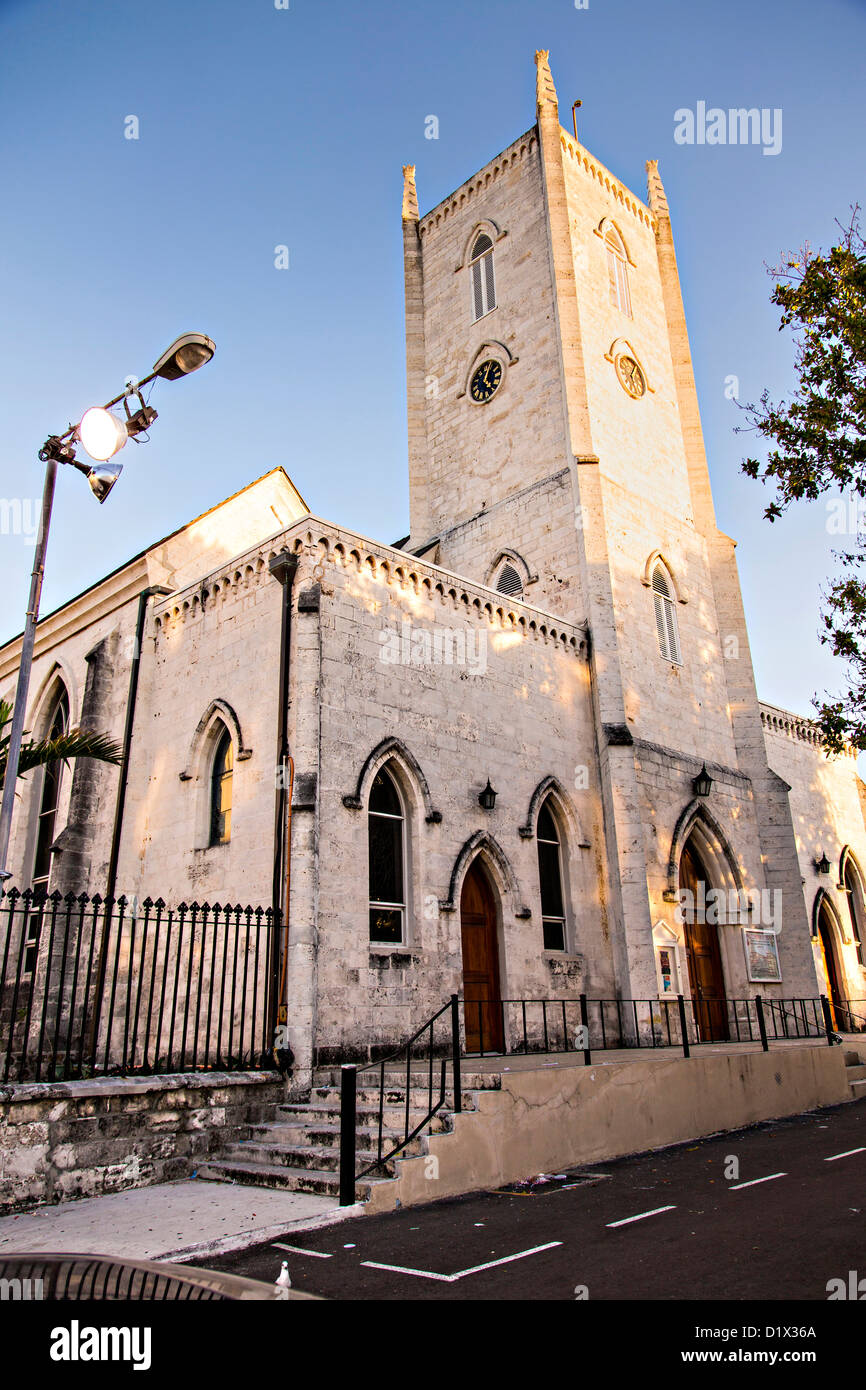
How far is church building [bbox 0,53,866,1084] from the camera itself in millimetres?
13078

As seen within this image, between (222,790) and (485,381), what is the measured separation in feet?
43.9

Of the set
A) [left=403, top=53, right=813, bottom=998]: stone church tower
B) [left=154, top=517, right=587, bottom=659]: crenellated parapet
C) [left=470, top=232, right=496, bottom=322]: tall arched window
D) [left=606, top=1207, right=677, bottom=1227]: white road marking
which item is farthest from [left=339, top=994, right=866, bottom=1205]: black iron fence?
[left=470, top=232, right=496, bottom=322]: tall arched window

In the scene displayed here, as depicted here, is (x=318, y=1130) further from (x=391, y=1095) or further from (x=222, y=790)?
(x=222, y=790)

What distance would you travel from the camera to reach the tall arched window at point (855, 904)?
1016 inches

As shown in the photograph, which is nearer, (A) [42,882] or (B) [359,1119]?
(B) [359,1119]

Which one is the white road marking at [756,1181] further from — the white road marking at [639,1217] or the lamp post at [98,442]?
the lamp post at [98,442]

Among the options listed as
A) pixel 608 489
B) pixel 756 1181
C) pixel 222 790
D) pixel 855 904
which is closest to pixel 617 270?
pixel 608 489

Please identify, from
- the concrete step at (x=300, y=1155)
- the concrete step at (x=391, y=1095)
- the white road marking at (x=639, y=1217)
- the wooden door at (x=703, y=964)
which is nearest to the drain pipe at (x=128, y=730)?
the concrete step at (x=391, y=1095)

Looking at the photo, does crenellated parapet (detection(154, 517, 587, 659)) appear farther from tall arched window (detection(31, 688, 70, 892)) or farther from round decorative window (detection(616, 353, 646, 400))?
round decorative window (detection(616, 353, 646, 400))

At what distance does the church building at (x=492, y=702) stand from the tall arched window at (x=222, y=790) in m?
0.07

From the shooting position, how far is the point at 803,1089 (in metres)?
14.0
